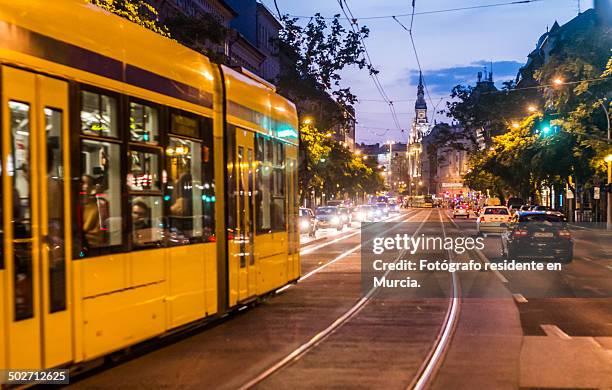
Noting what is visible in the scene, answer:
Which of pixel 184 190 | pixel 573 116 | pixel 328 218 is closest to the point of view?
pixel 184 190

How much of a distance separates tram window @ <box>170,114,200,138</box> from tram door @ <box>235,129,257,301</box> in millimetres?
1418

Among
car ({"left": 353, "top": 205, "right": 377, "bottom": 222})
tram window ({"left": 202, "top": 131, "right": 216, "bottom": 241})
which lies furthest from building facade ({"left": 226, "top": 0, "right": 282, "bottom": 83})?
tram window ({"left": 202, "top": 131, "right": 216, "bottom": 241})

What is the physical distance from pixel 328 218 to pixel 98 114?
45268 millimetres

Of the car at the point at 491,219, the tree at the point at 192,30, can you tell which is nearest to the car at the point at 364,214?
the car at the point at 491,219

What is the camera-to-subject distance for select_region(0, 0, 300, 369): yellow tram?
629 centimetres

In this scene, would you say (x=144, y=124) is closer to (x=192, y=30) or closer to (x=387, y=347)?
(x=387, y=347)

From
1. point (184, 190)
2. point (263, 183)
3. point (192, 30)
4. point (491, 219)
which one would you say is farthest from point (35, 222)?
point (491, 219)

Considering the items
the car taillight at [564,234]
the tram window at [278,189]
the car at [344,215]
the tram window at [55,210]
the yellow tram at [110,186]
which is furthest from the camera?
the car at [344,215]

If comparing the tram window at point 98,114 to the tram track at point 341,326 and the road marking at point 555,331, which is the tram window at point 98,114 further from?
the road marking at point 555,331

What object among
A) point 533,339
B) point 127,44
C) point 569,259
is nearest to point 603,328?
point 533,339

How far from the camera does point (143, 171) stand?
8.29 metres

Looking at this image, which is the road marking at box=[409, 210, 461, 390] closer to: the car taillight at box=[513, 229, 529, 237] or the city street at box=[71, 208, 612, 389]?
the city street at box=[71, 208, 612, 389]

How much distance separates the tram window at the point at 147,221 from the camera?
8047 millimetres

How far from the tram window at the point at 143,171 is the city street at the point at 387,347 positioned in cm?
199
